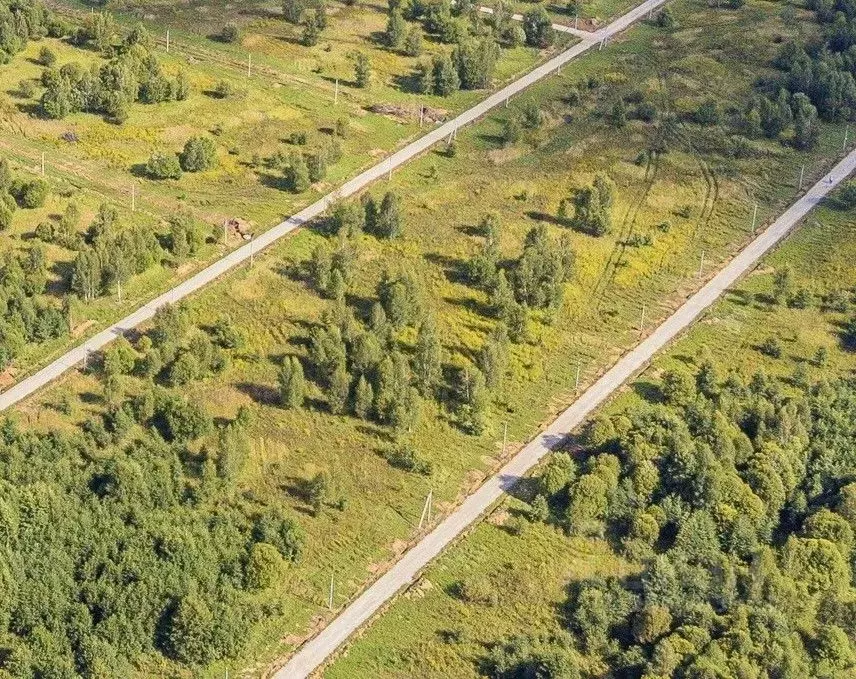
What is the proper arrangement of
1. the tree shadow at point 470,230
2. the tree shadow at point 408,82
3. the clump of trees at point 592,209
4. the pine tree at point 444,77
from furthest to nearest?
1. the tree shadow at point 408,82
2. the pine tree at point 444,77
3. the clump of trees at point 592,209
4. the tree shadow at point 470,230

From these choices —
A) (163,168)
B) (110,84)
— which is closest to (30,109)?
(110,84)

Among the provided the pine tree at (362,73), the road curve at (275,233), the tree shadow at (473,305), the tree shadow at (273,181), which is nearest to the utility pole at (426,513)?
the tree shadow at (473,305)

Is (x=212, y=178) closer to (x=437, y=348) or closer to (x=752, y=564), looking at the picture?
(x=437, y=348)

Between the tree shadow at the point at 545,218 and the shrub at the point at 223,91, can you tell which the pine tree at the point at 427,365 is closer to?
the tree shadow at the point at 545,218

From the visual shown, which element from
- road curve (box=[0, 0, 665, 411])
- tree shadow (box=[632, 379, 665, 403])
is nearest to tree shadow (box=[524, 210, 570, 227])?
road curve (box=[0, 0, 665, 411])

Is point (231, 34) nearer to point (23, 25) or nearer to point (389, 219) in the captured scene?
point (23, 25)

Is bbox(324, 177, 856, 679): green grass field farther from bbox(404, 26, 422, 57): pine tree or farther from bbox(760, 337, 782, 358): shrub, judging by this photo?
bbox(404, 26, 422, 57): pine tree

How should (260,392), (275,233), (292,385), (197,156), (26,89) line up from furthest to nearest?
(26,89) → (197,156) → (275,233) → (260,392) → (292,385)
